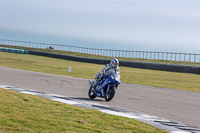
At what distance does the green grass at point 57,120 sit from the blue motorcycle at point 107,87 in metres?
3.06

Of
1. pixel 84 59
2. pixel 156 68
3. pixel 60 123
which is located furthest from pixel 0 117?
pixel 84 59

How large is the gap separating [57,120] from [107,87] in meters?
5.45

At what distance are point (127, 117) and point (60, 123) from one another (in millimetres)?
2249

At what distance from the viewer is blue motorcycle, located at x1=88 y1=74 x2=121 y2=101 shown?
1291 cm

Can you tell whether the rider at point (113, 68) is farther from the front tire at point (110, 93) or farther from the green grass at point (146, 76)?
the green grass at point (146, 76)

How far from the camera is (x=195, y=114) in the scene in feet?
35.9

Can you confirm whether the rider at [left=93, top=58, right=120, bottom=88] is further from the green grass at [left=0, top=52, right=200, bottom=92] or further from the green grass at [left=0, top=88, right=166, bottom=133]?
the green grass at [left=0, top=52, right=200, bottom=92]

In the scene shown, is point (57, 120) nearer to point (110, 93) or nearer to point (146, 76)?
point (110, 93)

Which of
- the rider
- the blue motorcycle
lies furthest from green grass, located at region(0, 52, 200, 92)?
the rider

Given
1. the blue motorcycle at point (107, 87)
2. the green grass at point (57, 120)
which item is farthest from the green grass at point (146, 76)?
the green grass at point (57, 120)

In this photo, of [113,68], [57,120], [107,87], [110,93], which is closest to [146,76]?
[107,87]

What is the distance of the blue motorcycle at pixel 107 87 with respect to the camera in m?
12.9

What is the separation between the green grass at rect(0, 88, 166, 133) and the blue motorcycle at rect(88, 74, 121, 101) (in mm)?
3062

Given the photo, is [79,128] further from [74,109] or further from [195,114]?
[195,114]
